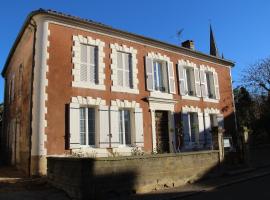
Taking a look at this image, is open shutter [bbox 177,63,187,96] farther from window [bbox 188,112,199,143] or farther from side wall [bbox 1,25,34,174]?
side wall [bbox 1,25,34,174]

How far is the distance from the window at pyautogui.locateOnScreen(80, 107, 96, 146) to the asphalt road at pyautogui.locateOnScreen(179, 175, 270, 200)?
18.4 ft

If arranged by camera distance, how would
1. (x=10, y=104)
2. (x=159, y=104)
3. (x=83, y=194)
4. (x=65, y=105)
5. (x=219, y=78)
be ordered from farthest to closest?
(x=219, y=78) < (x=10, y=104) < (x=159, y=104) < (x=65, y=105) < (x=83, y=194)

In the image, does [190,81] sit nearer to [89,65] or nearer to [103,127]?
[89,65]

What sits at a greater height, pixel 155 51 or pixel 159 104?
pixel 155 51

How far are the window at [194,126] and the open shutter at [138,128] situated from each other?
362 cm

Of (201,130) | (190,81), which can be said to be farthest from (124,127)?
(190,81)

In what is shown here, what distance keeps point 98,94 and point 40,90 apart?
2416 millimetres

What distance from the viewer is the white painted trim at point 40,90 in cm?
A: 1160

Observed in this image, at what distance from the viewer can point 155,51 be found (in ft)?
53.0

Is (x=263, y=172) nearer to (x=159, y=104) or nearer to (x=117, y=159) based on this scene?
(x=159, y=104)

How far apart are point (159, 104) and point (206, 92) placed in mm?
4183

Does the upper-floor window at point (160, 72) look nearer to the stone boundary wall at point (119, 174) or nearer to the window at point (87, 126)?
the window at point (87, 126)

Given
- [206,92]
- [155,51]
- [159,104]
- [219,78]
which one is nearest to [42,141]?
[159,104]

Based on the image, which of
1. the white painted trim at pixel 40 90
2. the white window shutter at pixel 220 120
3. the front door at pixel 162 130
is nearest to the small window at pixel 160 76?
the front door at pixel 162 130
